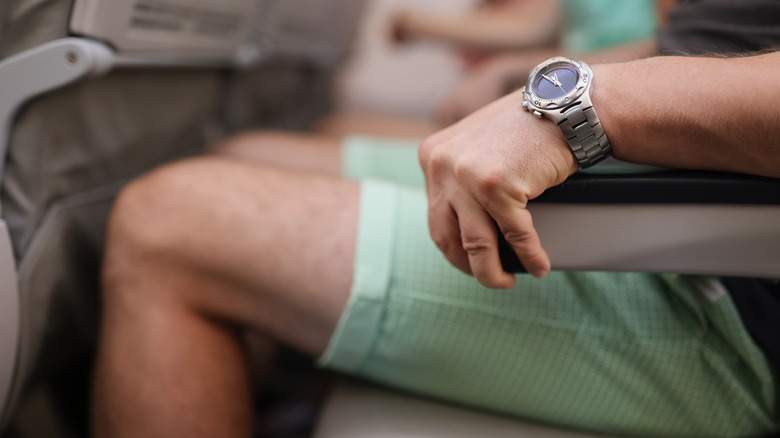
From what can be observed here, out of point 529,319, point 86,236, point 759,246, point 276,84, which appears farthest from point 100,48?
→ point 276,84

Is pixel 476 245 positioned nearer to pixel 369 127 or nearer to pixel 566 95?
pixel 566 95

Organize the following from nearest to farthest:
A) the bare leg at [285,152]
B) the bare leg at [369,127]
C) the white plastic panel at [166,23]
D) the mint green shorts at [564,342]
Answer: the mint green shorts at [564,342]
the white plastic panel at [166,23]
the bare leg at [285,152]
the bare leg at [369,127]

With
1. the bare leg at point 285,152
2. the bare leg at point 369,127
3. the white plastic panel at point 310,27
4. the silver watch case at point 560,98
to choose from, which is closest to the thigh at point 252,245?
the silver watch case at point 560,98

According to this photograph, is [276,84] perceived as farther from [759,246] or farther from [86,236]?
[759,246]

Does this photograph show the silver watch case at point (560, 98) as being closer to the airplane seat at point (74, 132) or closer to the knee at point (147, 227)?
the knee at point (147, 227)

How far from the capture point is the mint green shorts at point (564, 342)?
46 cm

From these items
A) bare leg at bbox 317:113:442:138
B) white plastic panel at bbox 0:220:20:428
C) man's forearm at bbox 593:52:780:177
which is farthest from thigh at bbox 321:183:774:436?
bare leg at bbox 317:113:442:138

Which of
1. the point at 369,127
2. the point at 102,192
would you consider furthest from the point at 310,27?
the point at 102,192

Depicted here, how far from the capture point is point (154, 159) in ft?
2.90

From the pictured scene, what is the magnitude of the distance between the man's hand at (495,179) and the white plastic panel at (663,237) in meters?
0.02

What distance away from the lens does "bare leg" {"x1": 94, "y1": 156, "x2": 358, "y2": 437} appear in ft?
1.63

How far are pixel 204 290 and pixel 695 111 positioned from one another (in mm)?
450

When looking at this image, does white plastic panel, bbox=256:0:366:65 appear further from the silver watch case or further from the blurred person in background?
the silver watch case

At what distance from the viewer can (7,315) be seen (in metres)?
0.53
